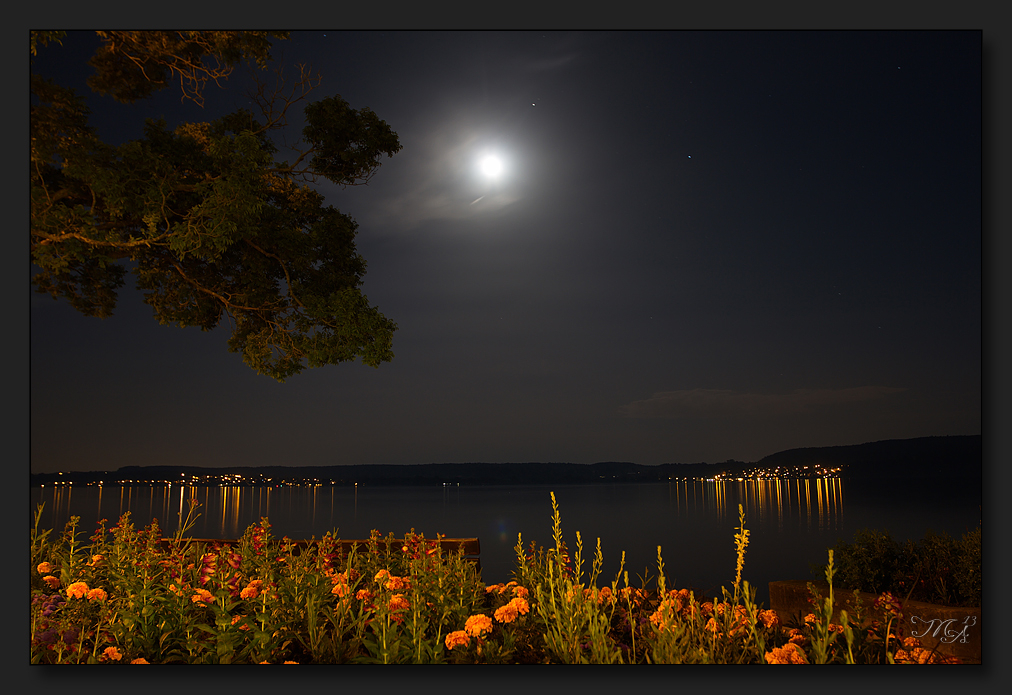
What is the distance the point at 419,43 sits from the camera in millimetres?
3301

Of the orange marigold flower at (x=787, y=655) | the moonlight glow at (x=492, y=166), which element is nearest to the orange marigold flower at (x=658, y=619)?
the orange marigold flower at (x=787, y=655)

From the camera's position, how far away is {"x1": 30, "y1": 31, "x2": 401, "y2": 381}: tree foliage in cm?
307

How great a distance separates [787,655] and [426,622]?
1.54 m

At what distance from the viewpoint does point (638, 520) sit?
52.7ft

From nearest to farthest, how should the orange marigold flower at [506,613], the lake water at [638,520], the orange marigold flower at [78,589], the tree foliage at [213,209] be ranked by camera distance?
the orange marigold flower at [506,613] → the orange marigold flower at [78,589] → the tree foliage at [213,209] → the lake water at [638,520]

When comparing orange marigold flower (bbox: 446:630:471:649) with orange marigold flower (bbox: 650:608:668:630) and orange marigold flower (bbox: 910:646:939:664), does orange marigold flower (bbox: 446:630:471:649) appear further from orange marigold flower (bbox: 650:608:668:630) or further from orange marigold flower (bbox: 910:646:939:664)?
orange marigold flower (bbox: 910:646:939:664)

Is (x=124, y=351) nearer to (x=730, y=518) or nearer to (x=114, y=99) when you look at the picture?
(x=114, y=99)

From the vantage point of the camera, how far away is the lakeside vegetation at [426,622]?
235 cm

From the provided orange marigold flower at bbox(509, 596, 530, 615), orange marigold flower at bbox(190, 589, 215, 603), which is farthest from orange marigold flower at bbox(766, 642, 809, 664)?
orange marigold flower at bbox(190, 589, 215, 603)

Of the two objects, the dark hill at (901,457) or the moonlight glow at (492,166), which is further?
the moonlight glow at (492,166)

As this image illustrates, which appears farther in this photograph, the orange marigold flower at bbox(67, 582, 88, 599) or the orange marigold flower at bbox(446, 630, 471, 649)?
the orange marigold flower at bbox(67, 582, 88, 599)

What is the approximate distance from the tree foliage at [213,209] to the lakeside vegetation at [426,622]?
150cm

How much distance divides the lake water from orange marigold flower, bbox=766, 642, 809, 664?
443mm

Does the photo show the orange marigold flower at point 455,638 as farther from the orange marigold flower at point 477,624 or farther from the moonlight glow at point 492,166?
the moonlight glow at point 492,166
